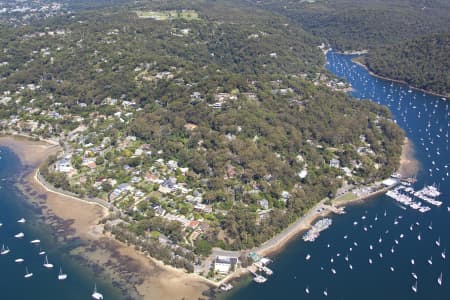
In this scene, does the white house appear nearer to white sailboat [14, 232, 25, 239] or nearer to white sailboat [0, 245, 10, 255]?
white sailboat [14, 232, 25, 239]

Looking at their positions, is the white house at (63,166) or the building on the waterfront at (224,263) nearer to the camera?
the building on the waterfront at (224,263)

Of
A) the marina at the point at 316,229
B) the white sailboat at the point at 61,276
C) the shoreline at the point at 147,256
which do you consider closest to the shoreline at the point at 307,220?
the shoreline at the point at 147,256

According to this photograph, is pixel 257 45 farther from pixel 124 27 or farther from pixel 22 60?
pixel 22 60

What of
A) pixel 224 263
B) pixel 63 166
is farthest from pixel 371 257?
pixel 63 166

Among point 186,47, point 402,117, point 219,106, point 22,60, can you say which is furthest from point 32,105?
point 402,117

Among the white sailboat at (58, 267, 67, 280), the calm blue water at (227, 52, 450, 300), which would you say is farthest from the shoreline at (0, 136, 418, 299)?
the white sailboat at (58, 267, 67, 280)

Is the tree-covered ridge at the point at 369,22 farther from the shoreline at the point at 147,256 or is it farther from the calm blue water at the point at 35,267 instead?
the calm blue water at the point at 35,267
